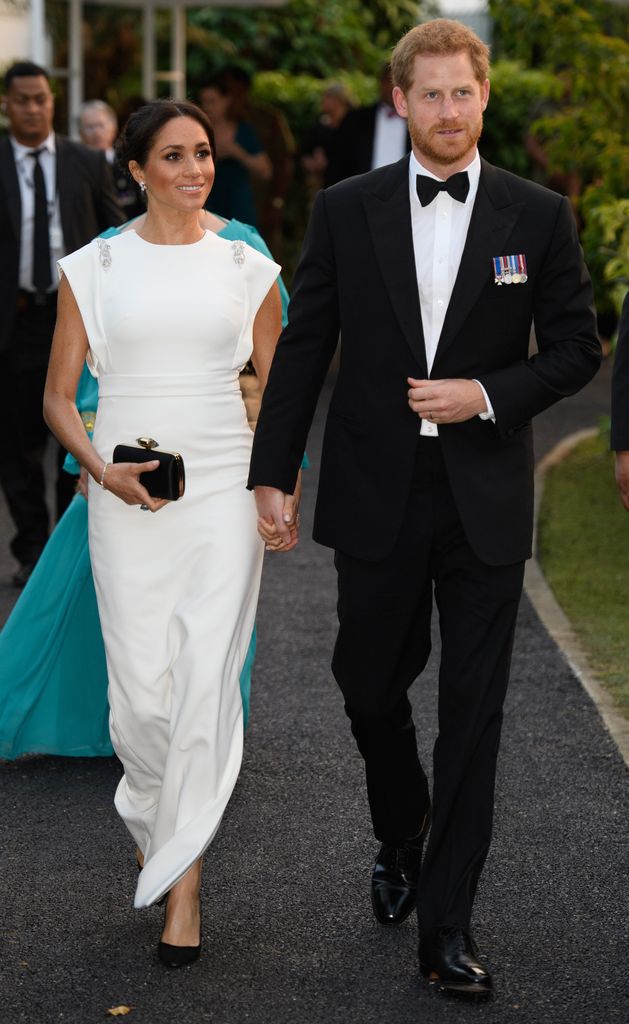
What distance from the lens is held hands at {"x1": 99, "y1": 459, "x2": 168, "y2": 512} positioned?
4520mm

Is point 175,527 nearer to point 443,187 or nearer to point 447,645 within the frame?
point 447,645

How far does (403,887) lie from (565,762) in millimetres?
1457

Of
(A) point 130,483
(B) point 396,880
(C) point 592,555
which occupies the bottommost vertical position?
(C) point 592,555

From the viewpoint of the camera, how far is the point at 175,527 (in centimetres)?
462

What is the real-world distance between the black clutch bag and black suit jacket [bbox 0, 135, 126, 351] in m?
4.07

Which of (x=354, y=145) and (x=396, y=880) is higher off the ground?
(x=354, y=145)

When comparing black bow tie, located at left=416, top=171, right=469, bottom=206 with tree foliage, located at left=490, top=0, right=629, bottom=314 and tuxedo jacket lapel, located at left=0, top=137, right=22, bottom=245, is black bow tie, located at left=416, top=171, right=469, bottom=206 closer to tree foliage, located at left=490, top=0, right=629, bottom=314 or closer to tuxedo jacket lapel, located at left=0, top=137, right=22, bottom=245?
tuxedo jacket lapel, located at left=0, top=137, right=22, bottom=245

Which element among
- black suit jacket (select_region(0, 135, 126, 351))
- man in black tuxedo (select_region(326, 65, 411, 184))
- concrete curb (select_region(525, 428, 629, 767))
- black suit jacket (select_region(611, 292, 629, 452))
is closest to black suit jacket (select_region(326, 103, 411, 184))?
man in black tuxedo (select_region(326, 65, 411, 184))

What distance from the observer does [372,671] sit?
173 inches

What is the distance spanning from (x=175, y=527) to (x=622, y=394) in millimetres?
1269

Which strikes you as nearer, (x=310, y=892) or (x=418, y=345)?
(x=418, y=345)

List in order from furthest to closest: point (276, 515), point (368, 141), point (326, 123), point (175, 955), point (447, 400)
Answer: point (326, 123) < point (368, 141) < point (276, 515) < point (175, 955) < point (447, 400)

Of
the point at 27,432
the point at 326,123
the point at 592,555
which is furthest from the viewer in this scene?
the point at 326,123

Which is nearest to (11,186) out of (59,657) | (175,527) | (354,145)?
(59,657)
